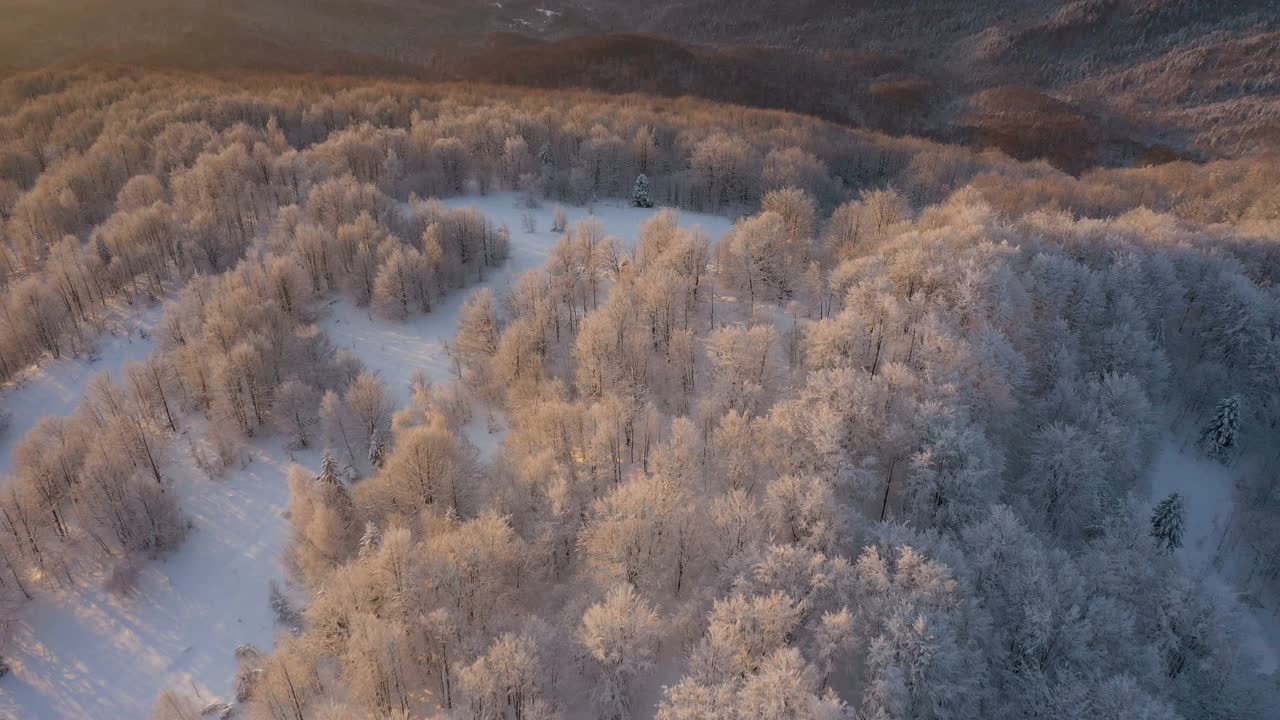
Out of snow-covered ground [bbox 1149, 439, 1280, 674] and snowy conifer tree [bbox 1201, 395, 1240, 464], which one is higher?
snowy conifer tree [bbox 1201, 395, 1240, 464]

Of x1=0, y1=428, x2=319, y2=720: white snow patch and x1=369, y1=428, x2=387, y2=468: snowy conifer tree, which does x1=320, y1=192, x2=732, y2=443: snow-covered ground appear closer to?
x1=369, y1=428, x2=387, y2=468: snowy conifer tree

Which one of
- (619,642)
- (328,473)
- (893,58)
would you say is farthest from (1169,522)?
(893,58)

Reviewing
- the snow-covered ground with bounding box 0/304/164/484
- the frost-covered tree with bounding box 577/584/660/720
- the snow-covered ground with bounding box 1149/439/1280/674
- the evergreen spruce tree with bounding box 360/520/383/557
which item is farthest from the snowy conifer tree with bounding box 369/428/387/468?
the snow-covered ground with bounding box 1149/439/1280/674

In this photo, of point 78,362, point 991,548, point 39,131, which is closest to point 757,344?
point 991,548

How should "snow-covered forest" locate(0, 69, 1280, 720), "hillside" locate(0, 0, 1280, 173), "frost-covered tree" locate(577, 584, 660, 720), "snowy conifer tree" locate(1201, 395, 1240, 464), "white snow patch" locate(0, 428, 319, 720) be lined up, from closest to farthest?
1. "frost-covered tree" locate(577, 584, 660, 720)
2. "snow-covered forest" locate(0, 69, 1280, 720)
3. "white snow patch" locate(0, 428, 319, 720)
4. "snowy conifer tree" locate(1201, 395, 1240, 464)
5. "hillside" locate(0, 0, 1280, 173)

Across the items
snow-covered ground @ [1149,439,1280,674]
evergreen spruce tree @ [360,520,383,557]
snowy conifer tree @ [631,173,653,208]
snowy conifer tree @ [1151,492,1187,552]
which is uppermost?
snowy conifer tree @ [631,173,653,208]

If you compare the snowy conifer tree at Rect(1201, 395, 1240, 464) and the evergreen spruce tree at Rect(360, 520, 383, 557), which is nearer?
the evergreen spruce tree at Rect(360, 520, 383, 557)
